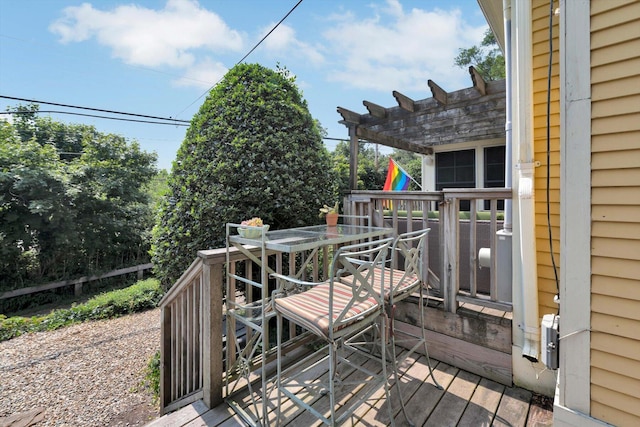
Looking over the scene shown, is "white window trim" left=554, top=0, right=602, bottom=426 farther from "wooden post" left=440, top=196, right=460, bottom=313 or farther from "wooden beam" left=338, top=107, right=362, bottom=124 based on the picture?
"wooden beam" left=338, top=107, right=362, bottom=124

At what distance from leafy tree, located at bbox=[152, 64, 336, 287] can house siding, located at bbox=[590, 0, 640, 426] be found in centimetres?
229

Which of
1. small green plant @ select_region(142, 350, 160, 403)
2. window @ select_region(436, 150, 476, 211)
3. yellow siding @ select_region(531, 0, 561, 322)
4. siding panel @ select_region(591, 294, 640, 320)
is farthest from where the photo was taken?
window @ select_region(436, 150, 476, 211)

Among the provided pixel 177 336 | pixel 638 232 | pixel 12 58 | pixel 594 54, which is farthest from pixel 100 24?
pixel 638 232

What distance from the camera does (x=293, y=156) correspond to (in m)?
3.08

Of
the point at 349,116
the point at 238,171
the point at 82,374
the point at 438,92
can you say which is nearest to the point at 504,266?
the point at 438,92

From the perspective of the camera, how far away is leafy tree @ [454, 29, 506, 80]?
13.6 metres

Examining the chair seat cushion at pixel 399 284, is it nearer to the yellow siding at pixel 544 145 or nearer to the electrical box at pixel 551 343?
the electrical box at pixel 551 343

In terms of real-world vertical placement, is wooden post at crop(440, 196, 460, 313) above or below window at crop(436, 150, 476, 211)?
below

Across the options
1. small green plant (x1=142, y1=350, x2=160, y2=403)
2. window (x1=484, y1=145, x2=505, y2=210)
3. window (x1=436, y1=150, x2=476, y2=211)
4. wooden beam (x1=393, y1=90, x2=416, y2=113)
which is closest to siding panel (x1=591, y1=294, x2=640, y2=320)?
wooden beam (x1=393, y1=90, x2=416, y2=113)

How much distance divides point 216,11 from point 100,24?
2.86m

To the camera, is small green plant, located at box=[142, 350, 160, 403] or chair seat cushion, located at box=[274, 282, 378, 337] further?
small green plant, located at box=[142, 350, 160, 403]

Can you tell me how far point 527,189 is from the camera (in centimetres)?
187

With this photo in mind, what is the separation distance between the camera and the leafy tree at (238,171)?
114 inches

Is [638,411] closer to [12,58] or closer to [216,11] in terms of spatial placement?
[216,11]
